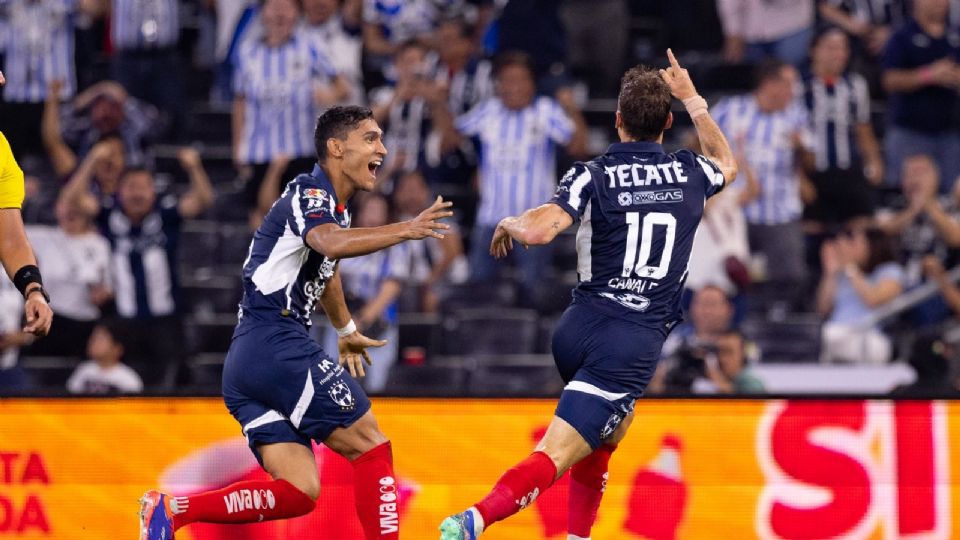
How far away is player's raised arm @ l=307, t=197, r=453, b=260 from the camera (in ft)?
19.7

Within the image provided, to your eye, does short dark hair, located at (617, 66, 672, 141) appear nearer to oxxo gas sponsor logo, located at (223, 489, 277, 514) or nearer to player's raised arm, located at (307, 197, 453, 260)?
player's raised arm, located at (307, 197, 453, 260)

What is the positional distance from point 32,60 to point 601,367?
26.2 ft

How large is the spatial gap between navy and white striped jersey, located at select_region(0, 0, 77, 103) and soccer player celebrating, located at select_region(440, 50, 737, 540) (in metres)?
7.46

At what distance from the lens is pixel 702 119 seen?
7.07m

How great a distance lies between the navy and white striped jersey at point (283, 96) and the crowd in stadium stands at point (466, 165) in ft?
0.07

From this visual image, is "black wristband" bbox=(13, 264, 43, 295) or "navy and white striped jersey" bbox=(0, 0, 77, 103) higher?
"navy and white striped jersey" bbox=(0, 0, 77, 103)

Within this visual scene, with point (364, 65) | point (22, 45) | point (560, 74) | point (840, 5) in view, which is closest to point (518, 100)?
point (560, 74)

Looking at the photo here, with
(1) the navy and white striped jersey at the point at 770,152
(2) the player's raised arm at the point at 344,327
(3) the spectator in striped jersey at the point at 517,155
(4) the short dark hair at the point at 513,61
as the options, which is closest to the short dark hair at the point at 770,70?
(1) the navy and white striped jersey at the point at 770,152

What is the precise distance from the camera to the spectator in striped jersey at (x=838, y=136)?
479 inches

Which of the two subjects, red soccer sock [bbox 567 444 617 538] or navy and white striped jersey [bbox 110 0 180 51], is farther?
navy and white striped jersey [bbox 110 0 180 51]

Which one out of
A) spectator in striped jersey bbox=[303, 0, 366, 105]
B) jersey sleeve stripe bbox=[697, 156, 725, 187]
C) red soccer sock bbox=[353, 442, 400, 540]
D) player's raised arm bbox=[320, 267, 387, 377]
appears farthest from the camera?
spectator in striped jersey bbox=[303, 0, 366, 105]

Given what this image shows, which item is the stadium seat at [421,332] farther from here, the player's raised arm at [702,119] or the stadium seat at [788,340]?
the player's raised arm at [702,119]

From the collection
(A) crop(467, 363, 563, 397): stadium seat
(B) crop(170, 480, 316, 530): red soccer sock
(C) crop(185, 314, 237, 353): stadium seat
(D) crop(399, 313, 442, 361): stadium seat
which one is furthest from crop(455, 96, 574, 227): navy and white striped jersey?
(B) crop(170, 480, 316, 530): red soccer sock

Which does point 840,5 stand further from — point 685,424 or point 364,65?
point 685,424
